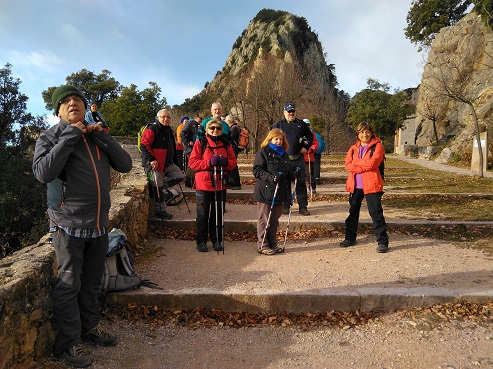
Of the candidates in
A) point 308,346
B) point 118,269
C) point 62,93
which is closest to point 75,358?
point 118,269

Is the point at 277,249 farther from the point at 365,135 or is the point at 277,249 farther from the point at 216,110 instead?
the point at 216,110

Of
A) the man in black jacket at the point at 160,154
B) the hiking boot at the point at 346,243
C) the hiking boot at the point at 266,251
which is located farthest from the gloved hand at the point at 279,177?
the man in black jacket at the point at 160,154

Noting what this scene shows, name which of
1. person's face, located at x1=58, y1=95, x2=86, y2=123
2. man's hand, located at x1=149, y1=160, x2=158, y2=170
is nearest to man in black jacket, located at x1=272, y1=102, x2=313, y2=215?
man's hand, located at x1=149, y1=160, x2=158, y2=170

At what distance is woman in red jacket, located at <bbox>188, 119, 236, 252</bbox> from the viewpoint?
5309 millimetres

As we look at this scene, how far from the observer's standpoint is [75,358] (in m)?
2.74

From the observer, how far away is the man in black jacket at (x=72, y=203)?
8.91 feet

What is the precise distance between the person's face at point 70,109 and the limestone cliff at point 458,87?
15.4 metres

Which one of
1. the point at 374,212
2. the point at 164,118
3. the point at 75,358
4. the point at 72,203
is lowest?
the point at 75,358

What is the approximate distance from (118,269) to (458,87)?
17.0m

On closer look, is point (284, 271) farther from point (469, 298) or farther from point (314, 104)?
point (314, 104)

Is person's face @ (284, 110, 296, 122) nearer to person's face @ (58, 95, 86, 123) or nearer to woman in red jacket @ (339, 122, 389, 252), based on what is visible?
woman in red jacket @ (339, 122, 389, 252)

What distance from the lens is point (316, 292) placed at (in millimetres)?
→ 3803

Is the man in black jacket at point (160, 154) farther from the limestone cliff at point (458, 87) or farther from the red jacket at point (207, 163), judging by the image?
the limestone cliff at point (458, 87)

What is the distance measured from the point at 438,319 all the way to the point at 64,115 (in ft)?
12.6
